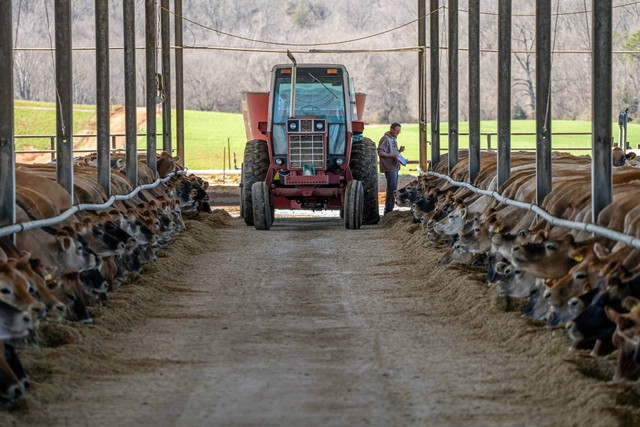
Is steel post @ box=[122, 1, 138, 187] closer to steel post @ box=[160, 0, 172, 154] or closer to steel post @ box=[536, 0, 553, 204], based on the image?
steel post @ box=[160, 0, 172, 154]

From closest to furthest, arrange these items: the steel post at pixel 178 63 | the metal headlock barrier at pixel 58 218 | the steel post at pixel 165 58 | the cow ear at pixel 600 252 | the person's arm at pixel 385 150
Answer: the cow ear at pixel 600 252
the metal headlock barrier at pixel 58 218
the person's arm at pixel 385 150
the steel post at pixel 165 58
the steel post at pixel 178 63

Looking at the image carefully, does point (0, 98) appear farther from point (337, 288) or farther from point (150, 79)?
point (150, 79)

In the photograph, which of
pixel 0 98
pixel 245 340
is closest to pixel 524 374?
pixel 245 340

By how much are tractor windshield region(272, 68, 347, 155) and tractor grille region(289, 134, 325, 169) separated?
1.92ft

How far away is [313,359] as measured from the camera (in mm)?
9703

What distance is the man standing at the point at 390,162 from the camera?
26.3m

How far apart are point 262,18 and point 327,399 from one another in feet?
314

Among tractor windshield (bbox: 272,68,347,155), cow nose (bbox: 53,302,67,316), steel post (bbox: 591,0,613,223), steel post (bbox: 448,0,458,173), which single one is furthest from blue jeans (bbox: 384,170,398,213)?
cow nose (bbox: 53,302,67,316)

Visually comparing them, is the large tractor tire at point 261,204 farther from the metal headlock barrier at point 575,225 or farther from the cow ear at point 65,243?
the cow ear at point 65,243

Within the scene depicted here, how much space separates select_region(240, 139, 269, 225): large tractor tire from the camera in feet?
73.7

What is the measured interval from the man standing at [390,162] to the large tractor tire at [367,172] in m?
2.99

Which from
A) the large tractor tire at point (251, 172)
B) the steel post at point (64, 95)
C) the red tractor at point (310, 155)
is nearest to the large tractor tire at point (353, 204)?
the red tractor at point (310, 155)

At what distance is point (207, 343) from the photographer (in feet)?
34.3

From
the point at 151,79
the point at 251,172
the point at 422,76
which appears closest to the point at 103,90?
the point at 251,172
